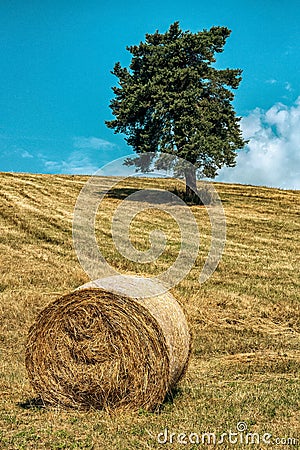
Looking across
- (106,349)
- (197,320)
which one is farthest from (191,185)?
(106,349)

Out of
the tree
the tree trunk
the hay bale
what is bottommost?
the hay bale

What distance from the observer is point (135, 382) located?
6914 mm

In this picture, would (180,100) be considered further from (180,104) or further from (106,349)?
(106,349)

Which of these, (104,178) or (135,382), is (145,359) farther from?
(104,178)

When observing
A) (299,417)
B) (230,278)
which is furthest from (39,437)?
(230,278)

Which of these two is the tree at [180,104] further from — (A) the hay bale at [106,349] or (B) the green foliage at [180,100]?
(A) the hay bale at [106,349]

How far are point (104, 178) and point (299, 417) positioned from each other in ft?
107

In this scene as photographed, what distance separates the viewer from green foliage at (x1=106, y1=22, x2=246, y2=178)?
95.2 ft

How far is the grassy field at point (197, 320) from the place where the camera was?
5895 millimetres

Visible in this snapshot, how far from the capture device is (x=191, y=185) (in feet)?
103

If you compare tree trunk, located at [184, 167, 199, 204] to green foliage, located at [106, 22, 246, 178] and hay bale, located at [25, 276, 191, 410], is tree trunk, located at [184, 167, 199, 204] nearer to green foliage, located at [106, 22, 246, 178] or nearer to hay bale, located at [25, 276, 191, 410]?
green foliage, located at [106, 22, 246, 178]

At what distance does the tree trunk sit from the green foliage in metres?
0.79

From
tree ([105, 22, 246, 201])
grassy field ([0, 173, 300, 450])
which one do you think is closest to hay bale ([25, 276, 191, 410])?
grassy field ([0, 173, 300, 450])

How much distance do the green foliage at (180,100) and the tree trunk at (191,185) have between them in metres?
0.79
